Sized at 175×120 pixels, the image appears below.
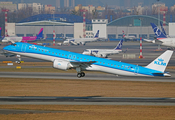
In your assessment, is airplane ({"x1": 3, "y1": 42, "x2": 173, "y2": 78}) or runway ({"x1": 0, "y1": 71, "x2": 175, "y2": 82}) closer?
airplane ({"x1": 3, "y1": 42, "x2": 173, "y2": 78})

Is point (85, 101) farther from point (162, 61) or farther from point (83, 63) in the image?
point (162, 61)

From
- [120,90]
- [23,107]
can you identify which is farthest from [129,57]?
[23,107]

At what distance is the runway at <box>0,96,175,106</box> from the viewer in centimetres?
3225

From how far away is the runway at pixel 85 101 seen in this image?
32250 millimetres

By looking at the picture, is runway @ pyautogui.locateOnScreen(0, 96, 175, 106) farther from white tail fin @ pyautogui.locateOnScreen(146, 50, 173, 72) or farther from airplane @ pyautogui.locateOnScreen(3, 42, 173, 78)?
airplane @ pyautogui.locateOnScreen(3, 42, 173, 78)

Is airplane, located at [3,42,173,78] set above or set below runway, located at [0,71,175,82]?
above

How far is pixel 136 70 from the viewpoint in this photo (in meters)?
48.8

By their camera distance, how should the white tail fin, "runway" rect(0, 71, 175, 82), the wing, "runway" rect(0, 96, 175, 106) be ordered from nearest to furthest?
"runway" rect(0, 96, 175, 106)
the white tail fin
the wing
"runway" rect(0, 71, 175, 82)

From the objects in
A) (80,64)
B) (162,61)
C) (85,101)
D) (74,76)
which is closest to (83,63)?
(80,64)

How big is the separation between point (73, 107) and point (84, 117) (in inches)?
158

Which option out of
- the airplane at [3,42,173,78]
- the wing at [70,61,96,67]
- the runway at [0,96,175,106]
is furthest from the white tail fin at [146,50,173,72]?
the runway at [0,96,175,106]

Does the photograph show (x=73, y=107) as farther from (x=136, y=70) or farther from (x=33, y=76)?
(x=33, y=76)

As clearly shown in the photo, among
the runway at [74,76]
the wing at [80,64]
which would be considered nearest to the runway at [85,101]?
the wing at [80,64]

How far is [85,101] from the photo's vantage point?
109ft
